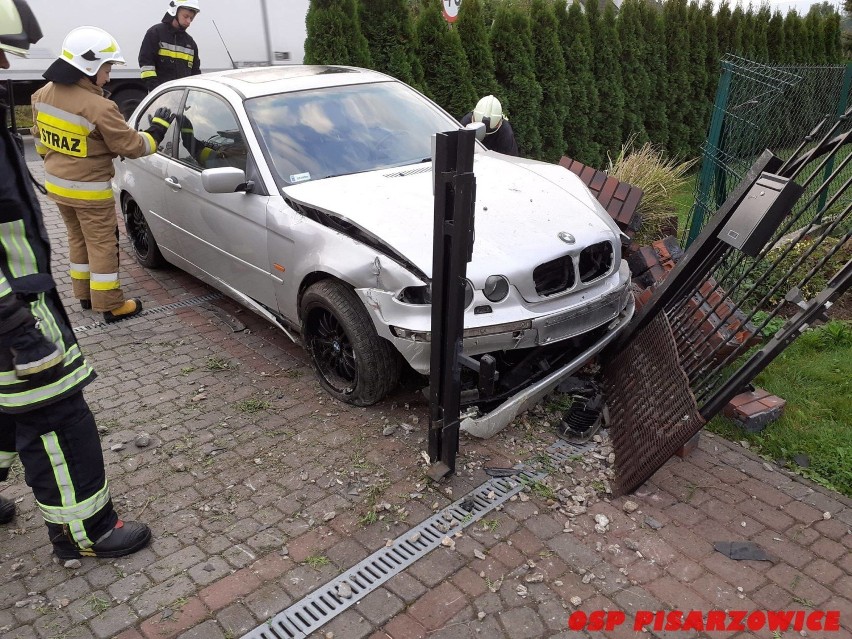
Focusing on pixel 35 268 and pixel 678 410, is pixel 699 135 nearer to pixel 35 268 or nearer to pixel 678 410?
pixel 678 410

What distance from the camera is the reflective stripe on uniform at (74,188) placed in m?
4.91

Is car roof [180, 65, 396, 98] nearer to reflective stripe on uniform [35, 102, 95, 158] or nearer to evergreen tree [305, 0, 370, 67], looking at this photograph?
reflective stripe on uniform [35, 102, 95, 158]

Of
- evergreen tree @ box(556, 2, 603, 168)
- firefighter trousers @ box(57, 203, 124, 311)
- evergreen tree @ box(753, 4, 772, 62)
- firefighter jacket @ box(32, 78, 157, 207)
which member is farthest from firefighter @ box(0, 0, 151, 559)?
evergreen tree @ box(753, 4, 772, 62)

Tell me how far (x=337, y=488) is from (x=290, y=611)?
0.78 m

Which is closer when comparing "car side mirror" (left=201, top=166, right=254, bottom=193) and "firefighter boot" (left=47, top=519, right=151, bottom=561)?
"firefighter boot" (left=47, top=519, right=151, bottom=561)

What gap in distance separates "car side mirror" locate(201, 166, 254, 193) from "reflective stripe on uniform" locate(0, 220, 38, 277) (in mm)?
1561

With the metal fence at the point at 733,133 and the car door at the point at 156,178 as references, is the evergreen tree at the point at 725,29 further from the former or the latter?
the car door at the point at 156,178

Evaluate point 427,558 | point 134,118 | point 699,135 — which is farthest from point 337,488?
point 699,135

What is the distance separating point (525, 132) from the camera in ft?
31.2

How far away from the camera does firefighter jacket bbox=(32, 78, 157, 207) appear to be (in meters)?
4.63

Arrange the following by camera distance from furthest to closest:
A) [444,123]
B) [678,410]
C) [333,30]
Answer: [333,30] < [444,123] < [678,410]

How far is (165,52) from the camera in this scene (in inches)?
313

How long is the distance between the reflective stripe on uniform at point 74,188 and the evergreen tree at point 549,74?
21.5ft

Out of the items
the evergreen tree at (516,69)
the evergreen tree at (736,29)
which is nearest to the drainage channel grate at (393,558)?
the evergreen tree at (516,69)
